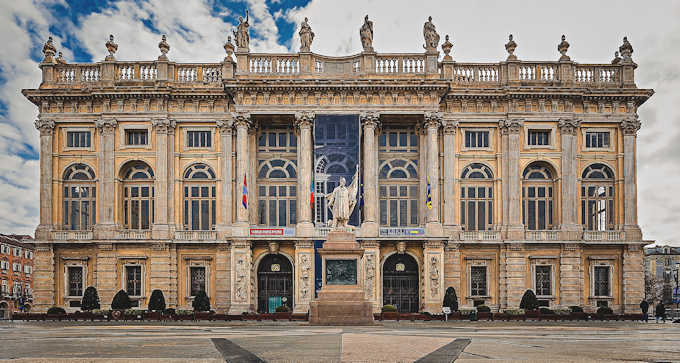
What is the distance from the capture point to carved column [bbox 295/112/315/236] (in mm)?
44938

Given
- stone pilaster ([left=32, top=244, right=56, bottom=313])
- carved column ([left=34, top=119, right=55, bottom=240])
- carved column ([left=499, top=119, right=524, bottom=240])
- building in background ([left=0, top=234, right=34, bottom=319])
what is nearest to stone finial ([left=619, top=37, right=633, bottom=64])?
carved column ([left=499, top=119, right=524, bottom=240])

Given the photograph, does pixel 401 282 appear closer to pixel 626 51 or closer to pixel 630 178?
pixel 630 178

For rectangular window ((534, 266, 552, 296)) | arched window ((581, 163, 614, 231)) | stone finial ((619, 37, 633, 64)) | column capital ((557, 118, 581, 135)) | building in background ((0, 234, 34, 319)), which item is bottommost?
building in background ((0, 234, 34, 319))

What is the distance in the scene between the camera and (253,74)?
151ft

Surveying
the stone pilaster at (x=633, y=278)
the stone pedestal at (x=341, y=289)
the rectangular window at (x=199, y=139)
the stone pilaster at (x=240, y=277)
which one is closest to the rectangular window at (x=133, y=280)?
the stone pilaster at (x=240, y=277)

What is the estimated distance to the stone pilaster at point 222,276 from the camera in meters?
45.3

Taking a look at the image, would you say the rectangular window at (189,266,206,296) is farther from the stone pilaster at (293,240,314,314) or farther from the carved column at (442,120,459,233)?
the carved column at (442,120,459,233)

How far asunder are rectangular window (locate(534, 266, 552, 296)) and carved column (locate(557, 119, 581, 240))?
2748 mm

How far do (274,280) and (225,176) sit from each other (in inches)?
310

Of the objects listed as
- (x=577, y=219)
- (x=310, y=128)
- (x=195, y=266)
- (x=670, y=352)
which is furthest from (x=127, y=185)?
(x=670, y=352)

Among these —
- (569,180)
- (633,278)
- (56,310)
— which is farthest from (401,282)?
(56,310)

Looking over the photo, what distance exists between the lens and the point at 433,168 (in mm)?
45469

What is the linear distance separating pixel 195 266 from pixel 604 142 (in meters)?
29.9

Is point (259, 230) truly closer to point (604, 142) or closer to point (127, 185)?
point (127, 185)
